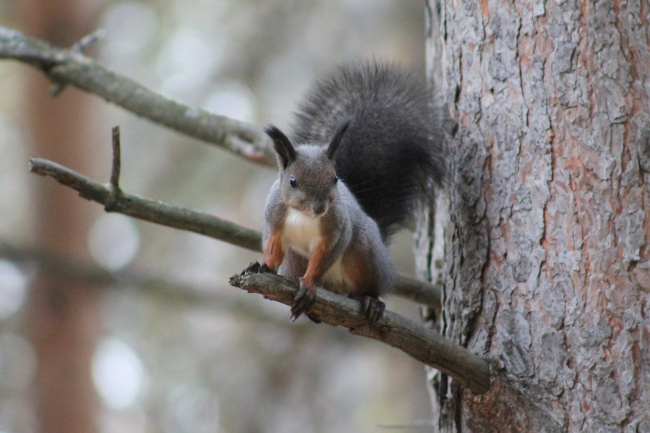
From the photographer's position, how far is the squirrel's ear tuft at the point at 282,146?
5.85 ft

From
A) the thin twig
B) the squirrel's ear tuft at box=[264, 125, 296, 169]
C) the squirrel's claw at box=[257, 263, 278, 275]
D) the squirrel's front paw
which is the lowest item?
the squirrel's front paw

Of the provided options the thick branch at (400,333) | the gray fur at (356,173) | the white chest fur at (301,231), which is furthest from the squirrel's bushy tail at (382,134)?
the thick branch at (400,333)

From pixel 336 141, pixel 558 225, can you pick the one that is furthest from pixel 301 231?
pixel 558 225

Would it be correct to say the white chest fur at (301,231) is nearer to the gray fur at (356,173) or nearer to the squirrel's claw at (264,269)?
the gray fur at (356,173)

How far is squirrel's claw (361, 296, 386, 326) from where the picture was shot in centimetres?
154

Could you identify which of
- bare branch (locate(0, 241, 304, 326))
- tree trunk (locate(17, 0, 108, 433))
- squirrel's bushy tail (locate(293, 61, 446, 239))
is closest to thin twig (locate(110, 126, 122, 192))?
squirrel's bushy tail (locate(293, 61, 446, 239))

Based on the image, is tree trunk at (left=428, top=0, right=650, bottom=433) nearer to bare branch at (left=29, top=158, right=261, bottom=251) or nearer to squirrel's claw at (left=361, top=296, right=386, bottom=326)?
squirrel's claw at (left=361, top=296, right=386, bottom=326)

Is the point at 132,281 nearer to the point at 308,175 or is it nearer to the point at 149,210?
the point at 149,210

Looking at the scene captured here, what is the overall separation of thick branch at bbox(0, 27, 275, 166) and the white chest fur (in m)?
0.52

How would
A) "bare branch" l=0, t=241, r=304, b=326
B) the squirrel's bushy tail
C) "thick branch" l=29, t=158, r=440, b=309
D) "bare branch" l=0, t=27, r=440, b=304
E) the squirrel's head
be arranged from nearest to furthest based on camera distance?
"thick branch" l=29, t=158, r=440, b=309, the squirrel's head, the squirrel's bushy tail, "bare branch" l=0, t=27, r=440, b=304, "bare branch" l=0, t=241, r=304, b=326

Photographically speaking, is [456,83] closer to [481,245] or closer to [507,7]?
[507,7]

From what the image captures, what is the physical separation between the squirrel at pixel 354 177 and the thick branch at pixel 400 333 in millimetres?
87

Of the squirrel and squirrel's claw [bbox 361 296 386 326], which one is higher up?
the squirrel

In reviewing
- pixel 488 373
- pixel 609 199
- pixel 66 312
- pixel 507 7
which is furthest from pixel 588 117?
pixel 66 312
